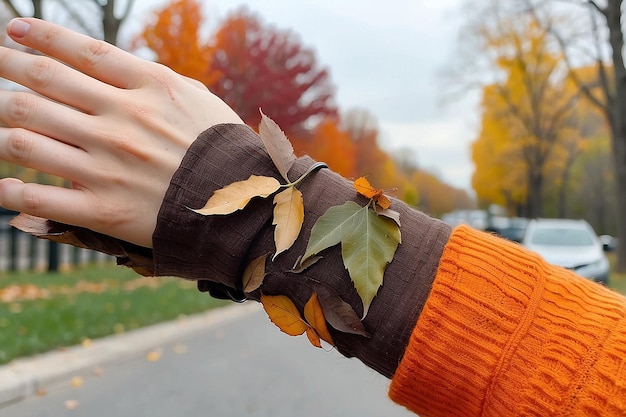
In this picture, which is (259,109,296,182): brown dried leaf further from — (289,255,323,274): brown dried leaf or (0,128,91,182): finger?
(0,128,91,182): finger

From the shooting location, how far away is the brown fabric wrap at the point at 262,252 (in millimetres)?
1071

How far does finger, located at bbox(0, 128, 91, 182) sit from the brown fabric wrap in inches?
6.4

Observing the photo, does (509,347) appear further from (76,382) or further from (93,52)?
(76,382)

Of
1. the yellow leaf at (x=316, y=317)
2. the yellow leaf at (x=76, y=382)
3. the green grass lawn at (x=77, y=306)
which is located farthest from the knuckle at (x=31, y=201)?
the yellow leaf at (x=76, y=382)

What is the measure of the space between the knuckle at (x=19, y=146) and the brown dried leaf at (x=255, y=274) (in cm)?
39

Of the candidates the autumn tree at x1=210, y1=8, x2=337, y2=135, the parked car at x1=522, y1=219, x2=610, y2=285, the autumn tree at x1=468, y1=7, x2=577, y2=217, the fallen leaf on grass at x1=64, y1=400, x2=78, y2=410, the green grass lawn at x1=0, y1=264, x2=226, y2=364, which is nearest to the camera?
the fallen leaf on grass at x1=64, y1=400, x2=78, y2=410

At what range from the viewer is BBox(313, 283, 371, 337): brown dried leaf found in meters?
1.06

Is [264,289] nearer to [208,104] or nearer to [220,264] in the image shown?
[220,264]

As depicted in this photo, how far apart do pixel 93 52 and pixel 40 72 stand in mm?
90

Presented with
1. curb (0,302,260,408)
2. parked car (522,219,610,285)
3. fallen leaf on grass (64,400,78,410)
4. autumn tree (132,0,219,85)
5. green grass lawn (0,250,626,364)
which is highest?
autumn tree (132,0,219,85)

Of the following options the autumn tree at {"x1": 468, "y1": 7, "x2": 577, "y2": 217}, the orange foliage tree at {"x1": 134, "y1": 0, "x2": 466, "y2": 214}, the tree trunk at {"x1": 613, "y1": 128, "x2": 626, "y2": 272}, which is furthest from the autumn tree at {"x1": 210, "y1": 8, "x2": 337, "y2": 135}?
the tree trunk at {"x1": 613, "y1": 128, "x2": 626, "y2": 272}

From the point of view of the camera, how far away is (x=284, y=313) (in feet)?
3.59

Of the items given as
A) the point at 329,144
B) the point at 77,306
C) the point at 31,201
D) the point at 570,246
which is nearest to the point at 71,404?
the point at 77,306

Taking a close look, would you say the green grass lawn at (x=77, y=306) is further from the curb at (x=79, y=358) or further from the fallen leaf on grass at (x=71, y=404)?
the fallen leaf on grass at (x=71, y=404)
